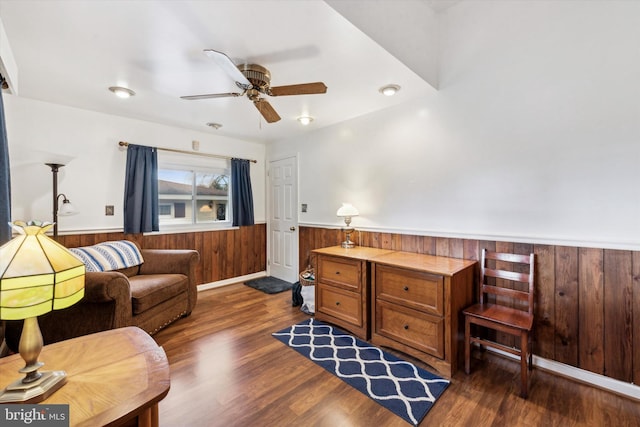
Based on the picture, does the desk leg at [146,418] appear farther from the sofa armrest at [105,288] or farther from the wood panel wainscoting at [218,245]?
the wood panel wainscoting at [218,245]

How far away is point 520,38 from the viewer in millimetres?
2121

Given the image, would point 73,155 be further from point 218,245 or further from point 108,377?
point 108,377

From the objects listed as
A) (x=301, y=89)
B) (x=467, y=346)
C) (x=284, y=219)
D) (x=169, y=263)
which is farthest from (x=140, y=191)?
A: (x=467, y=346)

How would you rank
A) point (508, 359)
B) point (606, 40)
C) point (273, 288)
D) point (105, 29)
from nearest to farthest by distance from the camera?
point (105, 29), point (606, 40), point (508, 359), point (273, 288)

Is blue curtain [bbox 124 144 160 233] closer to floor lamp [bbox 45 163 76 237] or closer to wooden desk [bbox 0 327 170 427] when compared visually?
floor lamp [bbox 45 163 76 237]

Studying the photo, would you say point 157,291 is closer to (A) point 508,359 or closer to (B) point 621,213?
(A) point 508,359

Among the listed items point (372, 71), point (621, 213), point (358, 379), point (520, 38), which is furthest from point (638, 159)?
point (358, 379)

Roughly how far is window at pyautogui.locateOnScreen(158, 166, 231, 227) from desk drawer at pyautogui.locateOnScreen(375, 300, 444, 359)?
294cm

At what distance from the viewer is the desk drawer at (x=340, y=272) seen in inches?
100

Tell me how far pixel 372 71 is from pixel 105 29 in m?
1.83

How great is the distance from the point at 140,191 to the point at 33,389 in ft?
9.38

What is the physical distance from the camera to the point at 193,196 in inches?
157

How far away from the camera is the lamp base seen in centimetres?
82

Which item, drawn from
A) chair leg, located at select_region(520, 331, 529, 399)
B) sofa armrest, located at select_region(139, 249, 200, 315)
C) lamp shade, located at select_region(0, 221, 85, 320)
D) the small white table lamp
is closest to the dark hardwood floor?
chair leg, located at select_region(520, 331, 529, 399)
